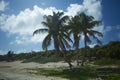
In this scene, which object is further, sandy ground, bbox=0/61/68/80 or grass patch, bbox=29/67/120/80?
sandy ground, bbox=0/61/68/80

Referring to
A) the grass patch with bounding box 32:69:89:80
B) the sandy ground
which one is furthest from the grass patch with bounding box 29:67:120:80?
the sandy ground

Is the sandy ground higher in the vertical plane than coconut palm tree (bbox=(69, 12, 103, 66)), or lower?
lower

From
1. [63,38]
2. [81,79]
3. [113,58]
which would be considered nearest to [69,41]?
[63,38]

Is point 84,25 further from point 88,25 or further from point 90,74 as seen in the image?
point 90,74

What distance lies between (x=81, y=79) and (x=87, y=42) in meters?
18.5

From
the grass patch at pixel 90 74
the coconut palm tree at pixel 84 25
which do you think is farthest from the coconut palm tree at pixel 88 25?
the grass patch at pixel 90 74

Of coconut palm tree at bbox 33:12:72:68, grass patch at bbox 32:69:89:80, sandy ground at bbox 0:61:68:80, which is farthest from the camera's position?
coconut palm tree at bbox 33:12:72:68

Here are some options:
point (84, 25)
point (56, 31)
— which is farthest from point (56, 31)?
point (84, 25)

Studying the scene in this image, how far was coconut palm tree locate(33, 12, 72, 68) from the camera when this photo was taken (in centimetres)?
3978

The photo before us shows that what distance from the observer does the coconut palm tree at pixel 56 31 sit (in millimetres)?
39781

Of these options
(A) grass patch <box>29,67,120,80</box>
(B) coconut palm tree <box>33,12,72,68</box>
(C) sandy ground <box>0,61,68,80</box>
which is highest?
(B) coconut palm tree <box>33,12,72,68</box>

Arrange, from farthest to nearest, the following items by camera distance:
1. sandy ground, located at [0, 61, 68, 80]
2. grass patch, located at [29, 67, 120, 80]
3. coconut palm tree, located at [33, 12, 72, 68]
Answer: coconut palm tree, located at [33, 12, 72, 68] → sandy ground, located at [0, 61, 68, 80] → grass patch, located at [29, 67, 120, 80]

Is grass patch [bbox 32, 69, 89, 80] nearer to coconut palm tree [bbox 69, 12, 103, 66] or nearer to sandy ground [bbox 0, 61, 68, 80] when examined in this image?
sandy ground [bbox 0, 61, 68, 80]

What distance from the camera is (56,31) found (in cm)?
3962
